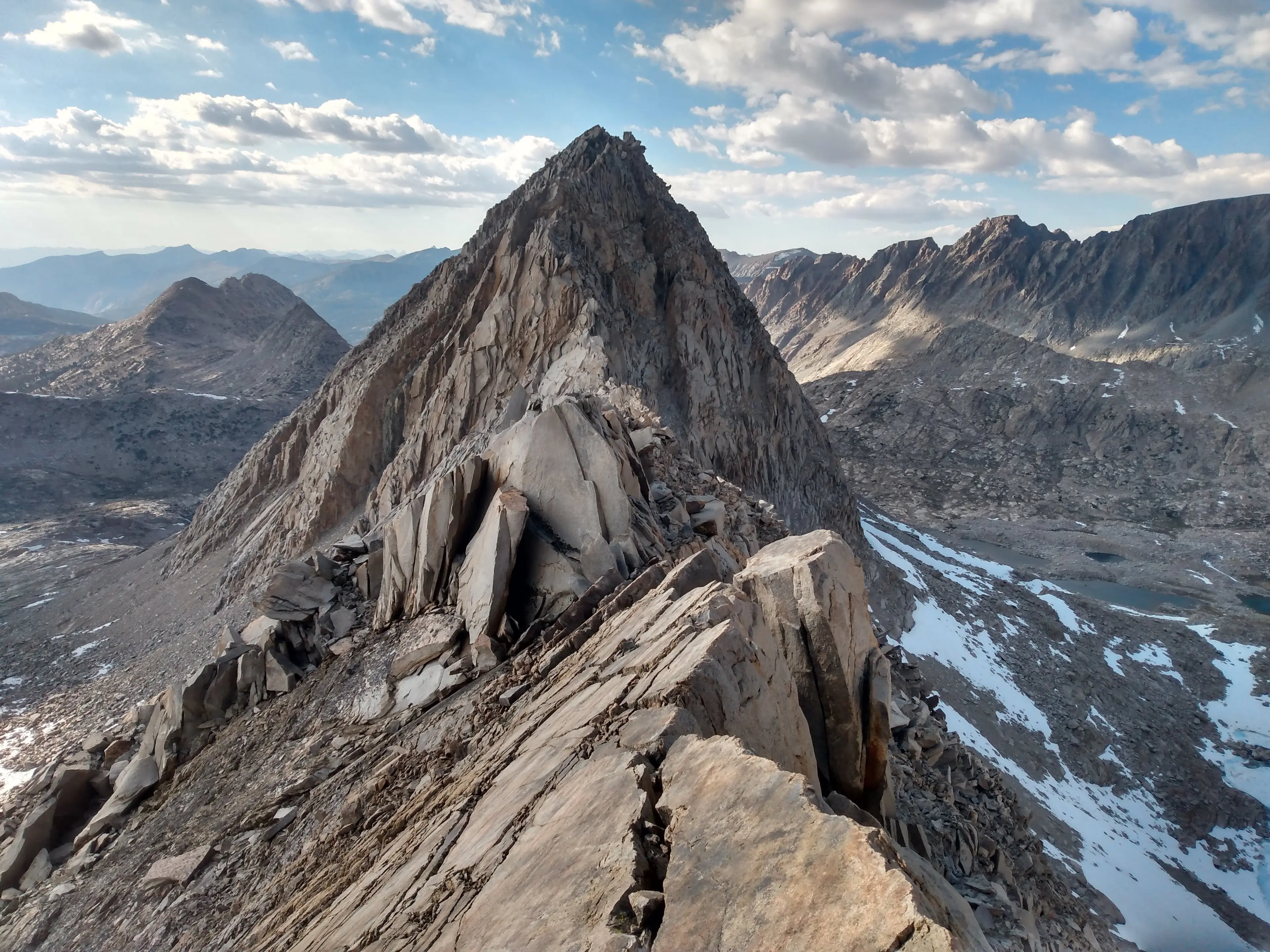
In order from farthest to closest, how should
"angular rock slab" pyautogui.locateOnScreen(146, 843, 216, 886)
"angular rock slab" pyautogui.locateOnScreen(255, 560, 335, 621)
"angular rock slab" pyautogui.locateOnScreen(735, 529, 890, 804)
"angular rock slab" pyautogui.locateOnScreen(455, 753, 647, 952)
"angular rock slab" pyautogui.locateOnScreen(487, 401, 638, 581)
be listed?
"angular rock slab" pyautogui.locateOnScreen(255, 560, 335, 621) → "angular rock slab" pyautogui.locateOnScreen(487, 401, 638, 581) → "angular rock slab" pyautogui.locateOnScreen(146, 843, 216, 886) → "angular rock slab" pyautogui.locateOnScreen(735, 529, 890, 804) → "angular rock slab" pyautogui.locateOnScreen(455, 753, 647, 952)

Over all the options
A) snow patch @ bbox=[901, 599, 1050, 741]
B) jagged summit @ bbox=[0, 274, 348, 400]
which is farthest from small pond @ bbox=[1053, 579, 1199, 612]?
jagged summit @ bbox=[0, 274, 348, 400]

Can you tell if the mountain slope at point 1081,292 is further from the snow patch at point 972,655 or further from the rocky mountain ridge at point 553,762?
the rocky mountain ridge at point 553,762

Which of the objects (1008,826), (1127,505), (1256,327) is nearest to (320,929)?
(1008,826)

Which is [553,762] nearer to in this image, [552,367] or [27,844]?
[27,844]

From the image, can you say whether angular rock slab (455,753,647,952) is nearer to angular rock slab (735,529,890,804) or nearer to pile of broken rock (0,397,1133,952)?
pile of broken rock (0,397,1133,952)

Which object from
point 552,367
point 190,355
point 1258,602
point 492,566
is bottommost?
point 190,355

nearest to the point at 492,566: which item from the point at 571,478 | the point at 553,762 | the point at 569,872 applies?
the point at 571,478

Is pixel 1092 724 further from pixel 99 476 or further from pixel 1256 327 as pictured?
→ pixel 1256 327
